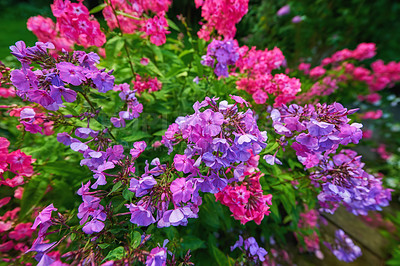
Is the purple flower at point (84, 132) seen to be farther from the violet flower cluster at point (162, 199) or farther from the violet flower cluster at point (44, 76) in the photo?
the violet flower cluster at point (162, 199)

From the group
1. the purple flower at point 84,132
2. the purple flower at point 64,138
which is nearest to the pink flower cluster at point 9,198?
the purple flower at point 64,138

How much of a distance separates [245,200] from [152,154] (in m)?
0.73

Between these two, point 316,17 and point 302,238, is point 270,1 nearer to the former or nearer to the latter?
point 316,17

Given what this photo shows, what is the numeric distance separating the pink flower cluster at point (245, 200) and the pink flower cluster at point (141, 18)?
1.16 metres

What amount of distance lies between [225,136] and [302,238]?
1.97 metres

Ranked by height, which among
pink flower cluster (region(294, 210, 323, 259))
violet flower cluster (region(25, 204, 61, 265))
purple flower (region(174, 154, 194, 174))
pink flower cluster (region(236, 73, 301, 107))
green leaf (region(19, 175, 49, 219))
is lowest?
pink flower cluster (region(294, 210, 323, 259))

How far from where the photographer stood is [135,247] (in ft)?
2.35

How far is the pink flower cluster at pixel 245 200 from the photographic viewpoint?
2.88ft

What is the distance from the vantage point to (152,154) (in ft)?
4.35

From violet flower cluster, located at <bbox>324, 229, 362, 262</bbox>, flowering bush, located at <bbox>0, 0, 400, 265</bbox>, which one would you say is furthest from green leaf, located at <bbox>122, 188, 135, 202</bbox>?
violet flower cluster, located at <bbox>324, 229, 362, 262</bbox>

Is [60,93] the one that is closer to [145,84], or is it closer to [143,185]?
[143,185]

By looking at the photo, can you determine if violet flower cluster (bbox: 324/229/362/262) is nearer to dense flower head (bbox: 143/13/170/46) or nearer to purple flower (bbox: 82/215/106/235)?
purple flower (bbox: 82/215/106/235)

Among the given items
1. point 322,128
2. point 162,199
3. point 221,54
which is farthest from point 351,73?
point 162,199

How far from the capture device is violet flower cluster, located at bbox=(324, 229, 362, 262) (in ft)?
6.47
